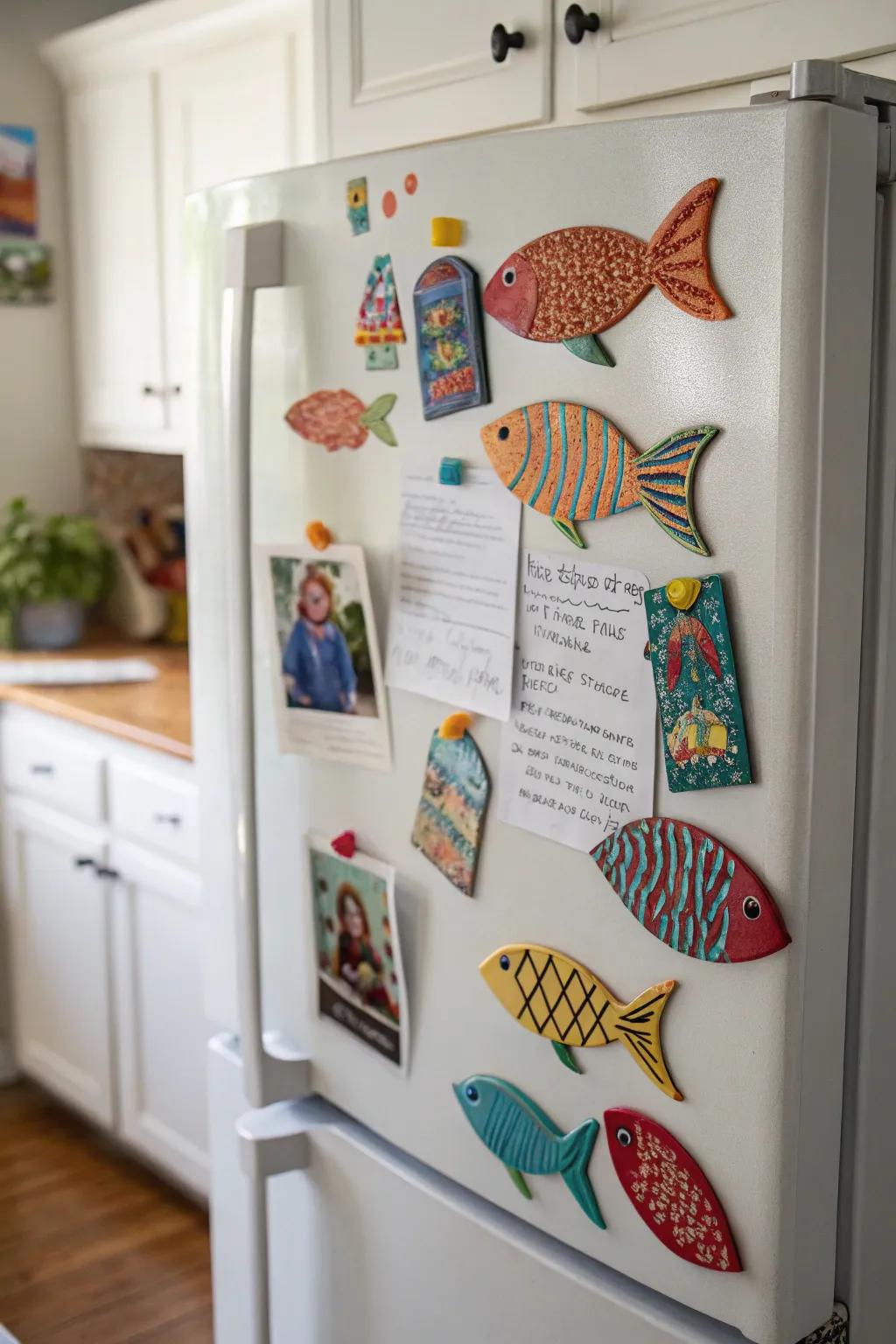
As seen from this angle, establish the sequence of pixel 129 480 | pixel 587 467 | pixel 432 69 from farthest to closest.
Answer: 1. pixel 129 480
2. pixel 432 69
3. pixel 587 467

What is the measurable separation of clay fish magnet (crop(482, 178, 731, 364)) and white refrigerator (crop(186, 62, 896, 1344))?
0.01 metres

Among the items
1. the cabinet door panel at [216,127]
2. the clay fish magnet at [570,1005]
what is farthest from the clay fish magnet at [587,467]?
the cabinet door panel at [216,127]

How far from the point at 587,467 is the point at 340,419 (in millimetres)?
304

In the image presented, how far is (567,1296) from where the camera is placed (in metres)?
1.12

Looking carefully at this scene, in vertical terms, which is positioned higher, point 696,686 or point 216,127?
point 216,127

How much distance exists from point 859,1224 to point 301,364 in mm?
859

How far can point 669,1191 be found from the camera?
1017mm

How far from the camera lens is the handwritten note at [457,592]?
1082 millimetres

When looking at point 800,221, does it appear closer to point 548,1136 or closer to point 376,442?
point 376,442

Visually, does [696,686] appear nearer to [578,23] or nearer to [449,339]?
[449,339]

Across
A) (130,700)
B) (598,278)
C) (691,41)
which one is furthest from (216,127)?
(598,278)

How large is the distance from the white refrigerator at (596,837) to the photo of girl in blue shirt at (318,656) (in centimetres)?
5

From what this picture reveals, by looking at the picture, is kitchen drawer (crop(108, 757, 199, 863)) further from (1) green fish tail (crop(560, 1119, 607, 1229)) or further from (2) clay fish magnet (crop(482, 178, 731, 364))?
(2) clay fish magnet (crop(482, 178, 731, 364))

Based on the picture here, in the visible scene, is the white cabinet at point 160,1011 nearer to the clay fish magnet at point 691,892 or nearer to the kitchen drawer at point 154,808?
the kitchen drawer at point 154,808
